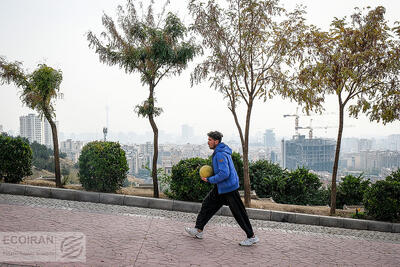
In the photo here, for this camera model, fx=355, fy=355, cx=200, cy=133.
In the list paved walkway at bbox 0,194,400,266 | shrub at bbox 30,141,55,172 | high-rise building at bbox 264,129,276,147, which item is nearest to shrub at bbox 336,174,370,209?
paved walkway at bbox 0,194,400,266

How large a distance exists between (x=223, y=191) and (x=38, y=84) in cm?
613

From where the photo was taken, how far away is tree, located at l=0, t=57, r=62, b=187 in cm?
915

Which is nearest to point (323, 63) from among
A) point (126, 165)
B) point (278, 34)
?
point (278, 34)

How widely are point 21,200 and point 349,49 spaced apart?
8236 millimetres

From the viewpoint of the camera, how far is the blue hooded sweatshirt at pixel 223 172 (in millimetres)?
5441

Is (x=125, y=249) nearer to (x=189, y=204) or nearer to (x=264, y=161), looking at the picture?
(x=189, y=204)

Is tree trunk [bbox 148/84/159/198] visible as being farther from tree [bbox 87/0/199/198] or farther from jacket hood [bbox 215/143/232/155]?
jacket hood [bbox 215/143/232/155]

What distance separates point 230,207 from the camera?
18.5ft

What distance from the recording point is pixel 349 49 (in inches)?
328

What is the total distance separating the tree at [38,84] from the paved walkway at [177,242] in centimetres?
277

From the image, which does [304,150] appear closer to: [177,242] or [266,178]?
[266,178]

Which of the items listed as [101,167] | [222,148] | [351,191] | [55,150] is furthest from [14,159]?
[351,191]

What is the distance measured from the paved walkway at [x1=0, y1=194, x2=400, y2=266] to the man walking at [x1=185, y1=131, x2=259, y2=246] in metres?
0.27

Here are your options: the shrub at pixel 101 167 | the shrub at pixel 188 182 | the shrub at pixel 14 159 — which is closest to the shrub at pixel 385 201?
the shrub at pixel 188 182
